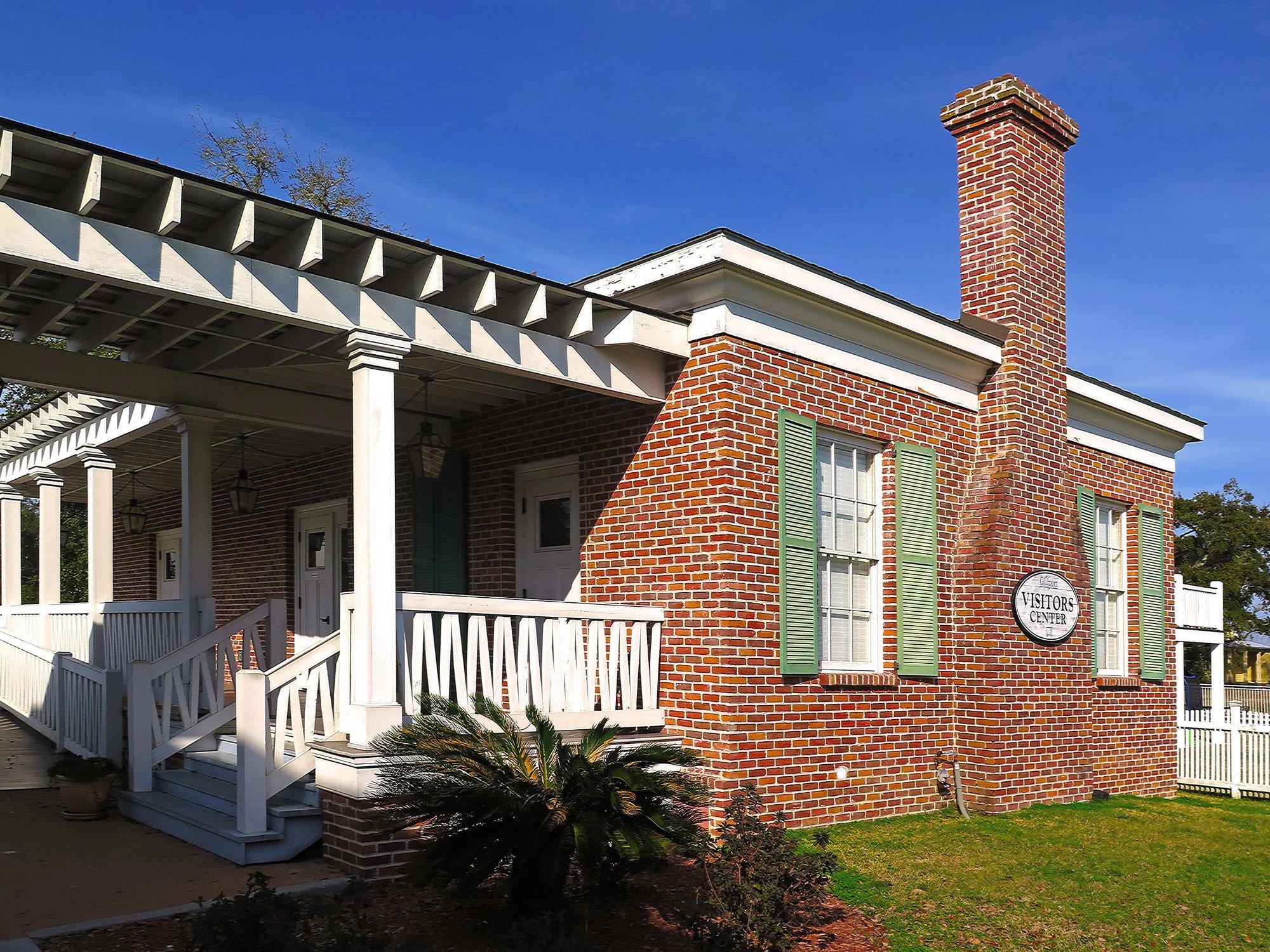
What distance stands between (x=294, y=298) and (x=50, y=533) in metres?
8.45

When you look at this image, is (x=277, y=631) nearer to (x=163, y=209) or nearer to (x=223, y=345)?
(x=223, y=345)

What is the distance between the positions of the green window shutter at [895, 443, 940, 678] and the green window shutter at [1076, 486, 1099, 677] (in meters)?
2.73

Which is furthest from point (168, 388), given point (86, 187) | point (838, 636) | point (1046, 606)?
point (1046, 606)

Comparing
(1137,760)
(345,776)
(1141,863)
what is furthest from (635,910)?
(1137,760)

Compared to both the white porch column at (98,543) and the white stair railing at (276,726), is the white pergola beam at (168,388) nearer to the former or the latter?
the white porch column at (98,543)

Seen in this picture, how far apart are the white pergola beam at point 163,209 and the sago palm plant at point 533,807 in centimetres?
299

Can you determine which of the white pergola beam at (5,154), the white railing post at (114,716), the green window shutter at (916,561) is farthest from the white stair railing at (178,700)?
the green window shutter at (916,561)

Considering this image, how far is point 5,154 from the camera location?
17.6 ft

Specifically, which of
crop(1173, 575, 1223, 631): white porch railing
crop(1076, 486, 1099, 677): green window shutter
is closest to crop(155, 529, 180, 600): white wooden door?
crop(1076, 486, 1099, 677): green window shutter

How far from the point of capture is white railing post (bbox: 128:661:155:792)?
8.52m

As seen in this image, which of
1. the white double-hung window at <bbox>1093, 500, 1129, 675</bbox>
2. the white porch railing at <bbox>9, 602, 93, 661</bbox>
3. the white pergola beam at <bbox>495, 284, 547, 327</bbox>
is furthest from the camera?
the white double-hung window at <bbox>1093, 500, 1129, 675</bbox>

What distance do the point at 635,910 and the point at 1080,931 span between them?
8.39 feet

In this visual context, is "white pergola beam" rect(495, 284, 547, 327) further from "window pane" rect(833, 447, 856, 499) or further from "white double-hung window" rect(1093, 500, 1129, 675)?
"white double-hung window" rect(1093, 500, 1129, 675)

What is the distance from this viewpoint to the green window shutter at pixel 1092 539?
1200cm
